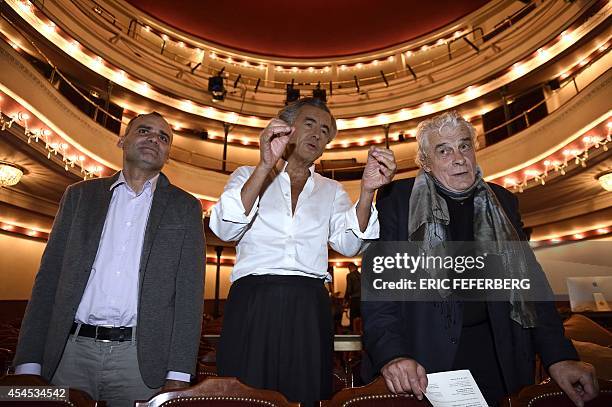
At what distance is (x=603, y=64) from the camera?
8438 mm

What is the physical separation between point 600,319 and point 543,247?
17.7 feet

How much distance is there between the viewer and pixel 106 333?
1.51 metres

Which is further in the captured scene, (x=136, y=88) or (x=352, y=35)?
(x=352, y=35)

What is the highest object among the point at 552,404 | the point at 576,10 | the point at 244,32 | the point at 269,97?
the point at 244,32

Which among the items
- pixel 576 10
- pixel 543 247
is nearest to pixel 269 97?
pixel 576 10

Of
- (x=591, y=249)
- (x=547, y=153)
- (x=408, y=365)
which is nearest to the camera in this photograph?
(x=408, y=365)

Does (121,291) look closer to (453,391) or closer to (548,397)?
(453,391)

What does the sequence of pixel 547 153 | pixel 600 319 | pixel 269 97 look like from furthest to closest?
1. pixel 269 97
2. pixel 547 153
3. pixel 600 319

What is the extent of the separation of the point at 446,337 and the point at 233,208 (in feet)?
2.84

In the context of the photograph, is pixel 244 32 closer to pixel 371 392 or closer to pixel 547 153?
pixel 547 153

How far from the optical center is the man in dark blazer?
148cm

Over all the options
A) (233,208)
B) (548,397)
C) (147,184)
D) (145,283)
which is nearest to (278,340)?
(233,208)

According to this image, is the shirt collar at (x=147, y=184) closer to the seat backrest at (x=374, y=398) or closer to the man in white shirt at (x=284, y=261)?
the man in white shirt at (x=284, y=261)

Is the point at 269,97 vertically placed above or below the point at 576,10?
above
